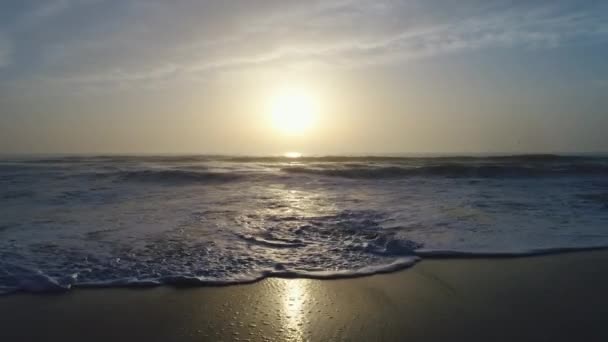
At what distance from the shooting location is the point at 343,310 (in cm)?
394

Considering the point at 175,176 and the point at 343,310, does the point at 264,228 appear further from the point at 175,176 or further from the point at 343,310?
the point at 175,176

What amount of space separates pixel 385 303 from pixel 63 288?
11.4ft

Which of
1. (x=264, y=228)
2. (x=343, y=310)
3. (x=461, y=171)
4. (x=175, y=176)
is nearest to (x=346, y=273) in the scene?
(x=343, y=310)

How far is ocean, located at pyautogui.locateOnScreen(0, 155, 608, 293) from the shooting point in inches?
207

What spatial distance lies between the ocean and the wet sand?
420mm

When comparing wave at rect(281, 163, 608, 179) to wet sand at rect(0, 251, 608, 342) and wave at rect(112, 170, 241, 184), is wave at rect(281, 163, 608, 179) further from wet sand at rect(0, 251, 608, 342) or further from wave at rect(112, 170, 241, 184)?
wet sand at rect(0, 251, 608, 342)

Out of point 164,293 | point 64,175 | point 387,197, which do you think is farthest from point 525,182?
point 64,175

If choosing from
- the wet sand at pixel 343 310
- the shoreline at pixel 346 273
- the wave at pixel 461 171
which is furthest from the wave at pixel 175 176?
the wet sand at pixel 343 310

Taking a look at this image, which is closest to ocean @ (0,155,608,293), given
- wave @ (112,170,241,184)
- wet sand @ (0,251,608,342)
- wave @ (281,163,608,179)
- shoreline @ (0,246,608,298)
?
shoreline @ (0,246,608,298)

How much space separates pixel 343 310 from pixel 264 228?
12.9ft

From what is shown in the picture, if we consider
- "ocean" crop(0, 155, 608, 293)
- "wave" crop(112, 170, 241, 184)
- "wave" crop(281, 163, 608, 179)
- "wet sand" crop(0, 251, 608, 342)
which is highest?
"wave" crop(281, 163, 608, 179)

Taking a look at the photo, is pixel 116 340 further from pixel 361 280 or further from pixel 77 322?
pixel 361 280

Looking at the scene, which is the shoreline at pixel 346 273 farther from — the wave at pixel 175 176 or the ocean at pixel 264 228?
the wave at pixel 175 176

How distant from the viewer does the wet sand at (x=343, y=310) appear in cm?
345
